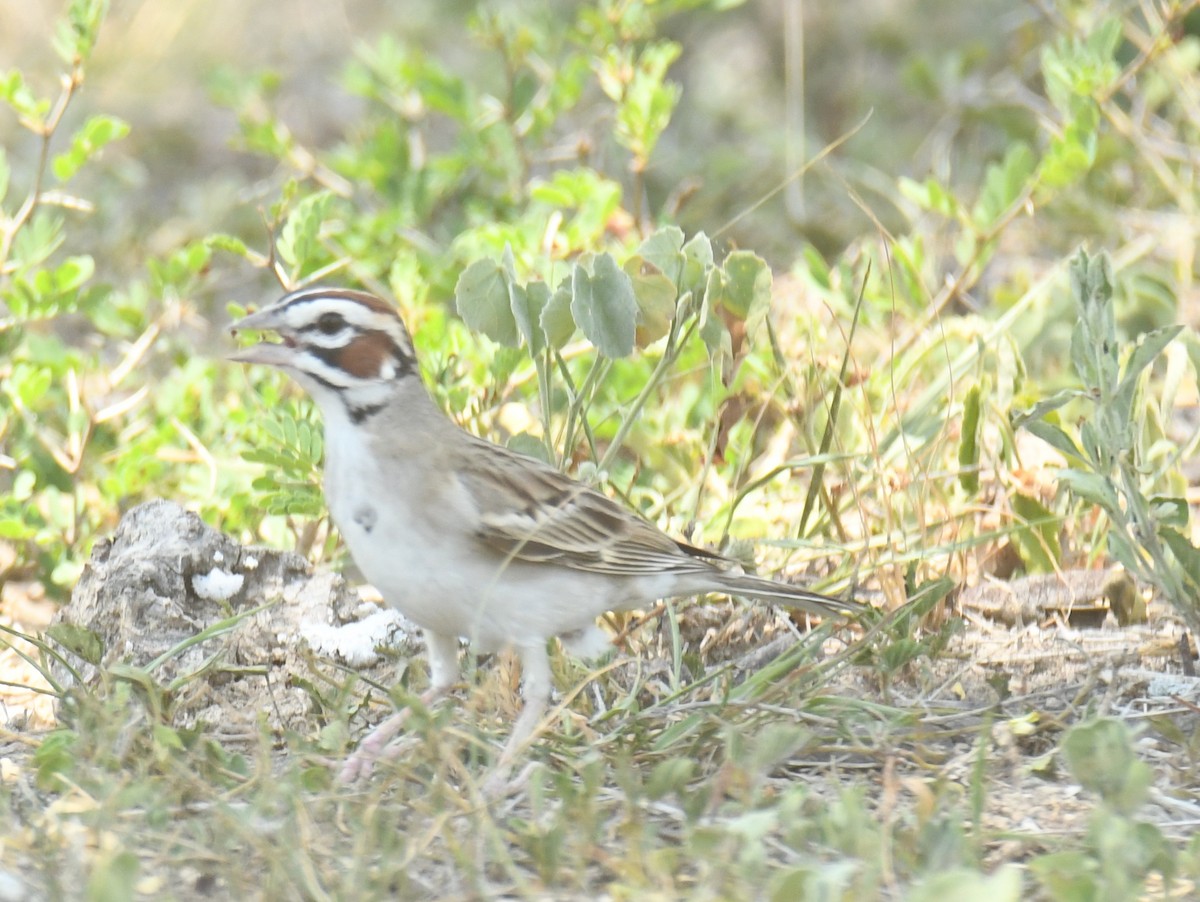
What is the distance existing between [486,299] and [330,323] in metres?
0.48

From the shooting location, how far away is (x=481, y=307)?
401 centimetres

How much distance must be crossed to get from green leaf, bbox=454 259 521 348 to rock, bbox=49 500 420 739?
703 mm

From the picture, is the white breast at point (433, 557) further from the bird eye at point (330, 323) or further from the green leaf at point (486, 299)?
the green leaf at point (486, 299)

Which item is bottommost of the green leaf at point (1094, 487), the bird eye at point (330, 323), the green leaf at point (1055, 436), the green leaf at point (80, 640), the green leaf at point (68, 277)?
the green leaf at point (80, 640)

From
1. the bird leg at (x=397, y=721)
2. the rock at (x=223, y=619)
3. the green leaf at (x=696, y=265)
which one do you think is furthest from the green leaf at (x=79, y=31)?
the bird leg at (x=397, y=721)

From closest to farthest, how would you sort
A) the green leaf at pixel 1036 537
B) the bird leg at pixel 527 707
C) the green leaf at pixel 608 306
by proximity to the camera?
the bird leg at pixel 527 707 < the green leaf at pixel 608 306 < the green leaf at pixel 1036 537

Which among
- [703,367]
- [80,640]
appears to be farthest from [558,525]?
[703,367]

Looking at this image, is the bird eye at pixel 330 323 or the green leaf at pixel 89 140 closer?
the bird eye at pixel 330 323

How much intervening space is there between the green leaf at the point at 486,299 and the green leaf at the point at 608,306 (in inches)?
9.2

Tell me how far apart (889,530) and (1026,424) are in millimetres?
736

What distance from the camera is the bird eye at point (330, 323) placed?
3.65 m

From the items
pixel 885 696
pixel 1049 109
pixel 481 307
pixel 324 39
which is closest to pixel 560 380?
pixel 481 307

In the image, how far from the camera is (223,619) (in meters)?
3.92

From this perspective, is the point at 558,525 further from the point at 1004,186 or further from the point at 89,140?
the point at 1004,186
